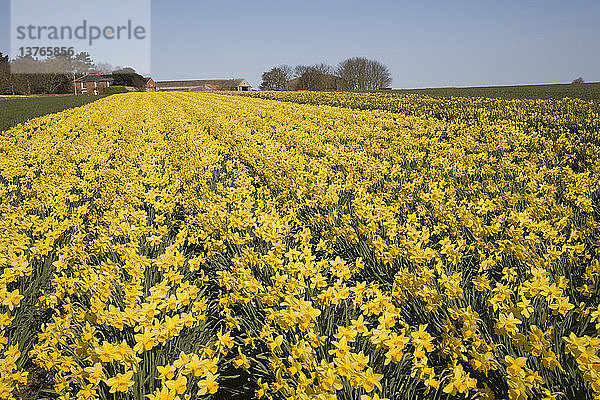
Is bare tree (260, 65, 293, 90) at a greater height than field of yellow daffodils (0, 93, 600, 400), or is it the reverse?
bare tree (260, 65, 293, 90)

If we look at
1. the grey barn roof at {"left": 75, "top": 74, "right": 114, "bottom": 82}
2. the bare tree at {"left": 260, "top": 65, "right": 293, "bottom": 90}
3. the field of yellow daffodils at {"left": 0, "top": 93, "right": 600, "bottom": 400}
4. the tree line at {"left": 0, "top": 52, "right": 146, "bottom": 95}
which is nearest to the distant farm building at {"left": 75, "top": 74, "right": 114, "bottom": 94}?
the grey barn roof at {"left": 75, "top": 74, "right": 114, "bottom": 82}

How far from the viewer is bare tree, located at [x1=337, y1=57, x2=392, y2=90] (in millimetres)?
76688

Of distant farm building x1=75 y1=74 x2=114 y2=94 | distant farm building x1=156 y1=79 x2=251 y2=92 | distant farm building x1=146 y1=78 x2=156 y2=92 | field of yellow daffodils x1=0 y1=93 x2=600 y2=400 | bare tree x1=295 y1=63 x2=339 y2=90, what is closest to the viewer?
field of yellow daffodils x1=0 y1=93 x2=600 y2=400

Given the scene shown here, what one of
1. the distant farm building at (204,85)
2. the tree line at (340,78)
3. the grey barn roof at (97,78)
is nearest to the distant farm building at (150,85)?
the distant farm building at (204,85)

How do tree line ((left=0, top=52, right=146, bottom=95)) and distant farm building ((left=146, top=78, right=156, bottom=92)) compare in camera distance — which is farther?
distant farm building ((left=146, top=78, right=156, bottom=92))

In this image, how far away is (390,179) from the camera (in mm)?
6820

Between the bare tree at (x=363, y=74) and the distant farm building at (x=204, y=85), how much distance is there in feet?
104

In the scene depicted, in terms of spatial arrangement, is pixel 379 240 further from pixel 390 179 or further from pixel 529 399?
pixel 390 179

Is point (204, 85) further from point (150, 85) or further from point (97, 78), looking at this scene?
point (97, 78)

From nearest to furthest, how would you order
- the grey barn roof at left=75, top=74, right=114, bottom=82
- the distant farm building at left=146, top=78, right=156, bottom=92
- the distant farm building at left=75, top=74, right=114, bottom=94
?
the distant farm building at left=75, top=74, right=114, bottom=94
the distant farm building at left=146, top=78, right=156, bottom=92
the grey barn roof at left=75, top=74, right=114, bottom=82

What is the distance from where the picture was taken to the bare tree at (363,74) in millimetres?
76688

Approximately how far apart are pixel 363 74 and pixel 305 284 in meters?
80.4

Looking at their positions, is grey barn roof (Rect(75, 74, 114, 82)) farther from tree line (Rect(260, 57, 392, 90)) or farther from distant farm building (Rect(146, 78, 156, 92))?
tree line (Rect(260, 57, 392, 90))

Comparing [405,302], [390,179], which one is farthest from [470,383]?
[390,179]
